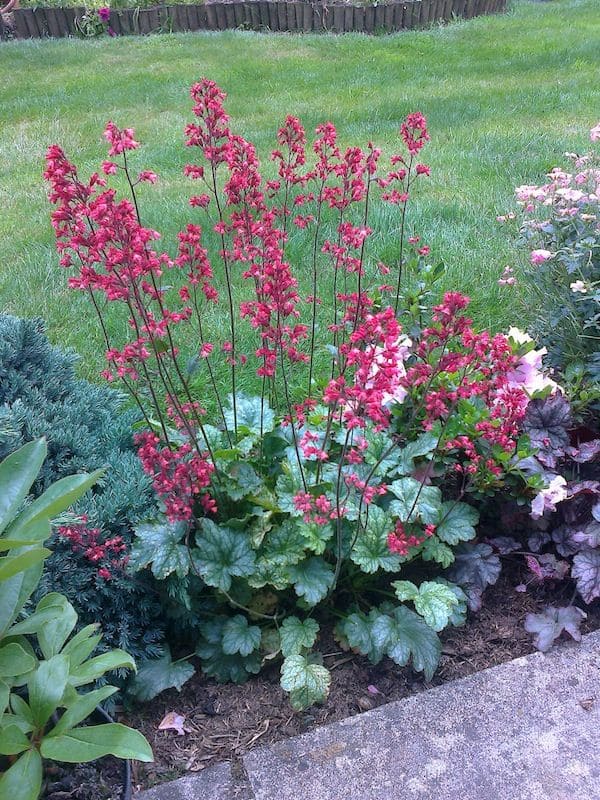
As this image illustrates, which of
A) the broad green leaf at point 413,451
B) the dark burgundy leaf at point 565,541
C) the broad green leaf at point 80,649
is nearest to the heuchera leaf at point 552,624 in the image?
the dark burgundy leaf at point 565,541

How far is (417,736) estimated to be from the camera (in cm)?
178

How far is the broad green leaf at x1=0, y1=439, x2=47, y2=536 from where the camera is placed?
1.48 metres

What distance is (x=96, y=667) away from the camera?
4.65ft

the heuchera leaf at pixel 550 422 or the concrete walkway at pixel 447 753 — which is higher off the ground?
the heuchera leaf at pixel 550 422

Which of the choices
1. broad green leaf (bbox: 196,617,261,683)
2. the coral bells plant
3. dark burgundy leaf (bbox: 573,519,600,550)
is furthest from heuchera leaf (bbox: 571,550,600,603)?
broad green leaf (bbox: 196,617,261,683)

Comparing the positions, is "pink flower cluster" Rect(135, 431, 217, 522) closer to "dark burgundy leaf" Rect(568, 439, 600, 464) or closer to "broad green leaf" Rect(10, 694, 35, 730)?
"broad green leaf" Rect(10, 694, 35, 730)

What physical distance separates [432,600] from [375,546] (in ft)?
0.70

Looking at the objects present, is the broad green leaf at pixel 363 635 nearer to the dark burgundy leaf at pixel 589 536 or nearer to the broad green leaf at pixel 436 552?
the broad green leaf at pixel 436 552

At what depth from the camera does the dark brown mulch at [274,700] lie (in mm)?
1814

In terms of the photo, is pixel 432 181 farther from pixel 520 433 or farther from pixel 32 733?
pixel 32 733

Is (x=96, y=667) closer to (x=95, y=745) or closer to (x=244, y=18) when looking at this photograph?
(x=95, y=745)

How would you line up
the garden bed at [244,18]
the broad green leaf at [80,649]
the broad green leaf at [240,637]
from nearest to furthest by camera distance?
the broad green leaf at [80,649], the broad green leaf at [240,637], the garden bed at [244,18]

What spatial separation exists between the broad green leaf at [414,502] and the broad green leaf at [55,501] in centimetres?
96

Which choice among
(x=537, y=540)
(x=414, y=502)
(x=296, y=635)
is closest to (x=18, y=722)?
(x=296, y=635)
